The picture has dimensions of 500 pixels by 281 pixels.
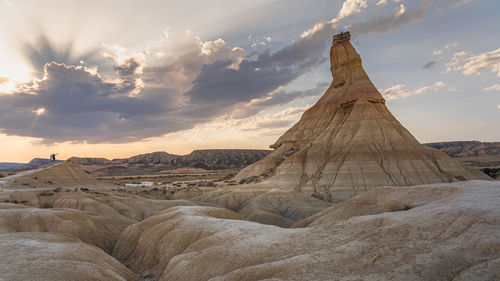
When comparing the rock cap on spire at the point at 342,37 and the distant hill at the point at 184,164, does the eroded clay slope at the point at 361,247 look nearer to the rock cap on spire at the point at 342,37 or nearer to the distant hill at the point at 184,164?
the rock cap on spire at the point at 342,37

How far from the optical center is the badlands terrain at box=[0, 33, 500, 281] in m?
7.98

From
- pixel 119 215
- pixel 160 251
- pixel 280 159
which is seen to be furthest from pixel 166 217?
pixel 280 159

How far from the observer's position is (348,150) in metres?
52.7

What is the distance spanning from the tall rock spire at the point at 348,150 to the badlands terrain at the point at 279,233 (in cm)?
47

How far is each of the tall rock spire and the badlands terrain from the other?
473mm

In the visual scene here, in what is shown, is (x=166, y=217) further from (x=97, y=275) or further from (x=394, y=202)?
(x=394, y=202)

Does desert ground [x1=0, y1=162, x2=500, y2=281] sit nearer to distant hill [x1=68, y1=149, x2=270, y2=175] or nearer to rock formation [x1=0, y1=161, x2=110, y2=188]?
rock formation [x1=0, y1=161, x2=110, y2=188]

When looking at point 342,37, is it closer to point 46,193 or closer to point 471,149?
point 46,193

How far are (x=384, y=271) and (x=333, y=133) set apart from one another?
54.4 meters

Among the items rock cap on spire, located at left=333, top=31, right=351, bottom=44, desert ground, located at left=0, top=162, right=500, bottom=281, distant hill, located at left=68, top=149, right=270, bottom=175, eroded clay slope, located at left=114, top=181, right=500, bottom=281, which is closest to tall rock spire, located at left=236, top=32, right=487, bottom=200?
rock cap on spire, located at left=333, top=31, right=351, bottom=44

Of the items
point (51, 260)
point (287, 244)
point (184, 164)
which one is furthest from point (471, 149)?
point (51, 260)

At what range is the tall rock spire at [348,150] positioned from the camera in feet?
153

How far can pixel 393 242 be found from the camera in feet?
28.6

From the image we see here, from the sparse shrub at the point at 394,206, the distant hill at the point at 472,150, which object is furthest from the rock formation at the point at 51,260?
the distant hill at the point at 472,150
